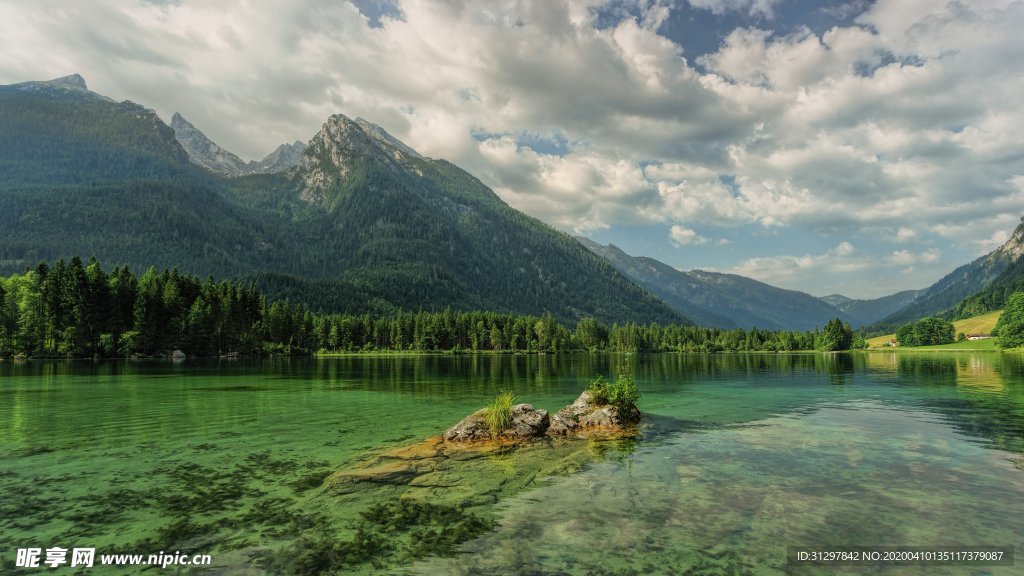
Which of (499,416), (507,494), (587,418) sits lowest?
(587,418)

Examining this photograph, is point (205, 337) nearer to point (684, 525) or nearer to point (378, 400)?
point (378, 400)

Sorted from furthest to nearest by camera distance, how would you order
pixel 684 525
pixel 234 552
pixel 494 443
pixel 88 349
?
pixel 88 349 < pixel 494 443 < pixel 684 525 < pixel 234 552

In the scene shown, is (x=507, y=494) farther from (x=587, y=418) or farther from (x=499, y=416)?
(x=587, y=418)

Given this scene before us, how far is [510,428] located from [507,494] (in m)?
12.0

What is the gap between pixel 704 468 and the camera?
2198 centimetres

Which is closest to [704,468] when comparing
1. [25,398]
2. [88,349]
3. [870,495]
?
[870,495]

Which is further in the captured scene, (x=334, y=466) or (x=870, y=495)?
(x=334, y=466)

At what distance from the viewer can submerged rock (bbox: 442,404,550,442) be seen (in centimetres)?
2877

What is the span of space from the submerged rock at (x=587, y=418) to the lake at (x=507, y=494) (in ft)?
7.23

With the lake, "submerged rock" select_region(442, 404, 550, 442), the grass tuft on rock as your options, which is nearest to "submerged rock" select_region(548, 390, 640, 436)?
"submerged rock" select_region(442, 404, 550, 442)

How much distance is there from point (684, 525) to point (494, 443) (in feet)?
49.5

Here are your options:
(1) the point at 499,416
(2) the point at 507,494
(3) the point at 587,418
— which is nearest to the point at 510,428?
(1) the point at 499,416

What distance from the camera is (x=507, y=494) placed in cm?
1830

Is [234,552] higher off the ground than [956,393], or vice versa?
[234,552]
